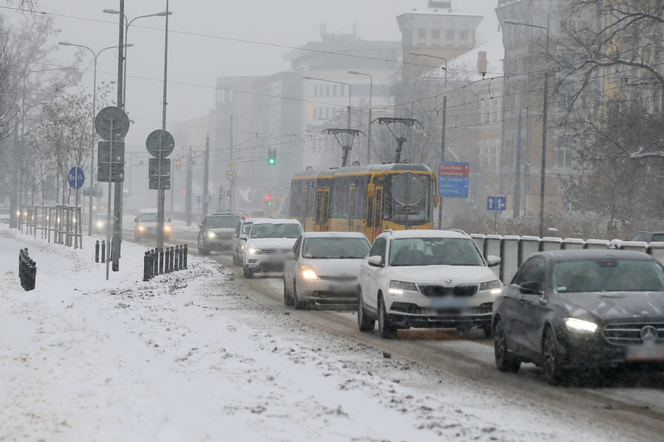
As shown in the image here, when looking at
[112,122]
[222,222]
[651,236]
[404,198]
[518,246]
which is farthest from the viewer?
[222,222]

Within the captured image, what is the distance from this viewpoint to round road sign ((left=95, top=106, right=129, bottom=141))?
922 inches

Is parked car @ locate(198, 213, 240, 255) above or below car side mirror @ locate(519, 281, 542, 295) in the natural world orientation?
below

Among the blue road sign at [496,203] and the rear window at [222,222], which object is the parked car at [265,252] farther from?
the rear window at [222,222]

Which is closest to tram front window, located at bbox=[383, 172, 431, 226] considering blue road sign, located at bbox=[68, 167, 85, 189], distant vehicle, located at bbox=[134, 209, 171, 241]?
blue road sign, located at bbox=[68, 167, 85, 189]

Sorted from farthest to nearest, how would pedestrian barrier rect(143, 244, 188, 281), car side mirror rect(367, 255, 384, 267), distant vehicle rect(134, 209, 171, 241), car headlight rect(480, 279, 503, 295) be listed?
distant vehicle rect(134, 209, 171, 241) → pedestrian barrier rect(143, 244, 188, 281) → car side mirror rect(367, 255, 384, 267) → car headlight rect(480, 279, 503, 295)

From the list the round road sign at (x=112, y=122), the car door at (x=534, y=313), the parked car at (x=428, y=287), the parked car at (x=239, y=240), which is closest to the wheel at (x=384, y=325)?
the parked car at (x=428, y=287)

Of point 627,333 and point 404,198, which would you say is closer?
point 627,333

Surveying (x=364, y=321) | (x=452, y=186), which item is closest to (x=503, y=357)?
(x=364, y=321)

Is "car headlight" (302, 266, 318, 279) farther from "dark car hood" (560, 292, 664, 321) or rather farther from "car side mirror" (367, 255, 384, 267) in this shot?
"dark car hood" (560, 292, 664, 321)

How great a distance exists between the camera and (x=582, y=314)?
396 inches

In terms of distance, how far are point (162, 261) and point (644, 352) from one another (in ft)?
67.5

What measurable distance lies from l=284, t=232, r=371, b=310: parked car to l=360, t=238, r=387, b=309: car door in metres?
2.77

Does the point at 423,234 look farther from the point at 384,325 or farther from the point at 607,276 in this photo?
the point at 607,276

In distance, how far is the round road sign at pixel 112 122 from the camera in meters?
23.4
